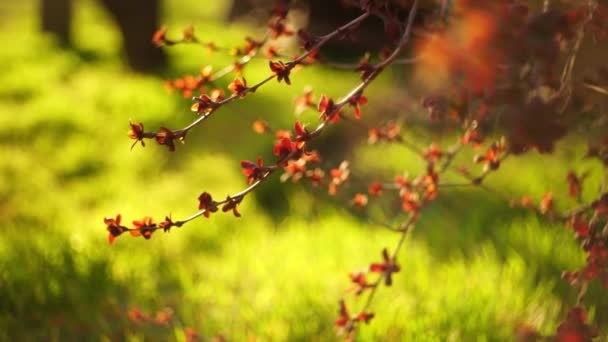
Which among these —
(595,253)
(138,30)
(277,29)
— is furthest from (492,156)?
(138,30)

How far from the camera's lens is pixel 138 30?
6.74m

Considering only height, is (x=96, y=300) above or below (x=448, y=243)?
below

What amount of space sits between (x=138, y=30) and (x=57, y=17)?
1.80 meters

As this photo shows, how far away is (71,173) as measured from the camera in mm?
4539

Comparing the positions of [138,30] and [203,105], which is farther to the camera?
[138,30]

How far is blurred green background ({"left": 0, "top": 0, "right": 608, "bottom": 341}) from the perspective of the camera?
8.36 feet

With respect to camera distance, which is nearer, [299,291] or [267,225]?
[299,291]

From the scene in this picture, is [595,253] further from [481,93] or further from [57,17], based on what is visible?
[57,17]

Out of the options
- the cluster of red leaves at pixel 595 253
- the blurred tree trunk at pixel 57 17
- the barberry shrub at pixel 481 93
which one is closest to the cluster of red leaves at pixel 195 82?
the barberry shrub at pixel 481 93

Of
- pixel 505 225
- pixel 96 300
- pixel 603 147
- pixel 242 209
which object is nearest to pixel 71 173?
pixel 242 209

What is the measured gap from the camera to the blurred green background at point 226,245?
2547 mm

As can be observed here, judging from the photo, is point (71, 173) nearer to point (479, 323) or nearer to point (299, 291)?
point (299, 291)

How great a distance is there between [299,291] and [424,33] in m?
1.17

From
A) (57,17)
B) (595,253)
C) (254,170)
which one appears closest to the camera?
(254,170)
